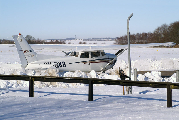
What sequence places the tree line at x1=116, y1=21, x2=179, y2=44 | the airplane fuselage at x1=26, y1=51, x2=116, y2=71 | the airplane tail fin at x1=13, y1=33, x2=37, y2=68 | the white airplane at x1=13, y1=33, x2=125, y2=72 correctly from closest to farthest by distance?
the airplane tail fin at x1=13, y1=33, x2=37, y2=68 → the white airplane at x1=13, y1=33, x2=125, y2=72 → the airplane fuselage at x1=26, y1=51, x2=116, y2=71 → the tree line at x1=116, y1=21, x2=179, y2=44

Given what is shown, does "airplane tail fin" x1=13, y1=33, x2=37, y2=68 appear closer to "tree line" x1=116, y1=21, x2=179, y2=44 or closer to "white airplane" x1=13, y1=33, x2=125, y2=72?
"white airplane" x1=13, y1=33, x2=125, y2=72

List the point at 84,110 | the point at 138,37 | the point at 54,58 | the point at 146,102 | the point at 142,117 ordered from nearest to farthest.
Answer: the point at 142,117
the point at 84,110
the point at 146,102
the point at 54,58
the point at 138,37

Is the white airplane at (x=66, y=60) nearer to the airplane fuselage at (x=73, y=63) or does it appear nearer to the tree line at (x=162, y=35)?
the airplane fuselage at (x=73, y=63)

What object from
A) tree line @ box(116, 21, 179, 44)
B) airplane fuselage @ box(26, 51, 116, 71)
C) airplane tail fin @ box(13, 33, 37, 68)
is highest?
tree line @ box(116, 21, 179, 44)

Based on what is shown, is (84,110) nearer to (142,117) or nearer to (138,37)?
(142,117)

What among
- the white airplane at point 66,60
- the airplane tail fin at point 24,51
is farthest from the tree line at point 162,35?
the airplane tail fin at point 24,51

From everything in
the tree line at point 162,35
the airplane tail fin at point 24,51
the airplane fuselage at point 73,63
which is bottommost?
the airplane fuselage at point 73,63

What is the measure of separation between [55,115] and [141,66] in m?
16.4

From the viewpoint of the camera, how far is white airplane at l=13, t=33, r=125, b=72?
56.6ft

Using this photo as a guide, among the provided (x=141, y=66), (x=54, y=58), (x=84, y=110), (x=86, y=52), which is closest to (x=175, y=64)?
(x=141, y=66)

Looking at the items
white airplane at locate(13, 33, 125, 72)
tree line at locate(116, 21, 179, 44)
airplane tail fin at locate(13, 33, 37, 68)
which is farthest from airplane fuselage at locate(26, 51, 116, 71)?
tree line at locate(116, 21, 179, 44)

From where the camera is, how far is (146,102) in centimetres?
706

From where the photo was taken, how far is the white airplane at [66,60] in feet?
56.6

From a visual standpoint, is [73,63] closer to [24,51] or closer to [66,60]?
[66,60]
